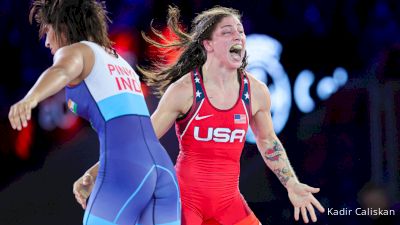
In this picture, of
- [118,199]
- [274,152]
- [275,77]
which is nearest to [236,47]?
[274,152]

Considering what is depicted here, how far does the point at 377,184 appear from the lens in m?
5.93

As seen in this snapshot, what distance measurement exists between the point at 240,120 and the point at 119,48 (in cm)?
227

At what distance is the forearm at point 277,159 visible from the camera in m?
3.74

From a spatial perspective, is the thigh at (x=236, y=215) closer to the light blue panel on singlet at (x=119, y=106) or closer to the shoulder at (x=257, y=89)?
the shoulder at (x=257, y=89)

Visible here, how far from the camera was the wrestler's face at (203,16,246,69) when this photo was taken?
3.78 meters

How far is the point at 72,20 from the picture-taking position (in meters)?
2.89

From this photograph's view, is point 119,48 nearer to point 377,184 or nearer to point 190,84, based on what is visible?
point 190,84

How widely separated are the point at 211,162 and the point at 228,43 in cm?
71

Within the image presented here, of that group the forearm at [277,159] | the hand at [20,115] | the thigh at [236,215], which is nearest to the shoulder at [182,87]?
the forearm at [277,159]

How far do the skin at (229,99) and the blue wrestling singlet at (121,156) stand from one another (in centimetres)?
79

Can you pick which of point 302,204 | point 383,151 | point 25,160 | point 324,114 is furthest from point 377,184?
point 25,160

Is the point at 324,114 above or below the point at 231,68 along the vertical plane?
below

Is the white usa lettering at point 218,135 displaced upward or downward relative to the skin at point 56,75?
downward

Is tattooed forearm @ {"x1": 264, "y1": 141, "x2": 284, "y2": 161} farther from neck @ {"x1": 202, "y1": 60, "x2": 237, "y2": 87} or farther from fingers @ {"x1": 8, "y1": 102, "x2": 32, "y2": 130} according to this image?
fingers @ {"x1": 8, "y1": 102, "x2": 32, "y2": 130}
